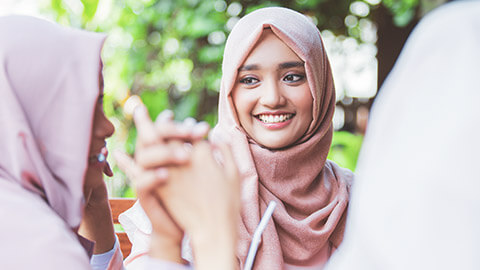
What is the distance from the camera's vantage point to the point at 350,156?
4184 mm

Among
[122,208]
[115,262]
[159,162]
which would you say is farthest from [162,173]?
[122,208]

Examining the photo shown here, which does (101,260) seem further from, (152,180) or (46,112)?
(152,180)

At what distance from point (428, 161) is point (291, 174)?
866mm

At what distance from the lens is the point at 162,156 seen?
2.31 feet

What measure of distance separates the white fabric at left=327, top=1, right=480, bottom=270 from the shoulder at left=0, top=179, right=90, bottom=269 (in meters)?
0.48

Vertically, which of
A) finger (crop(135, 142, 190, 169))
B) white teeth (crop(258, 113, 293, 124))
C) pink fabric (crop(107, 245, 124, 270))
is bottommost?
pink fabric (crop(107, 245, 124, 270))

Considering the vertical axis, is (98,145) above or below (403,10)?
above

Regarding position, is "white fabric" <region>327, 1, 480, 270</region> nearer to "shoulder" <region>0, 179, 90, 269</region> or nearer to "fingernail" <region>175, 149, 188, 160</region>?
"fingernail" <region>175, 149, 188, 160</region>

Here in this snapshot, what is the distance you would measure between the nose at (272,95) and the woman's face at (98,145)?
507 millimetres

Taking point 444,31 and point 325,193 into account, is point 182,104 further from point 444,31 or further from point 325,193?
point 444,31

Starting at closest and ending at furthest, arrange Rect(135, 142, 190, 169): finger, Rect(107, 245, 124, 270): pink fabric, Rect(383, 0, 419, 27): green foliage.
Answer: Rect(135, 142, 190, 169): finger
Rect(107, 245, 124, 270): pink fabric
Rect(383, 0, 419, 27): green foliage

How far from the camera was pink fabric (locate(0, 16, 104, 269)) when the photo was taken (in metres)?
0.89

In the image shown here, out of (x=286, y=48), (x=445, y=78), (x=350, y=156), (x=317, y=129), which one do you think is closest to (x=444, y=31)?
(x=445, y=78)

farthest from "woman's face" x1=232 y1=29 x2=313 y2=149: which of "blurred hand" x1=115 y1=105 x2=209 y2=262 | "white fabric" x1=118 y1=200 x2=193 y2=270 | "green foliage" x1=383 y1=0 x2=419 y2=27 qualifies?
"green foliage" x1=383 y1=0 x2=419 y2=27
